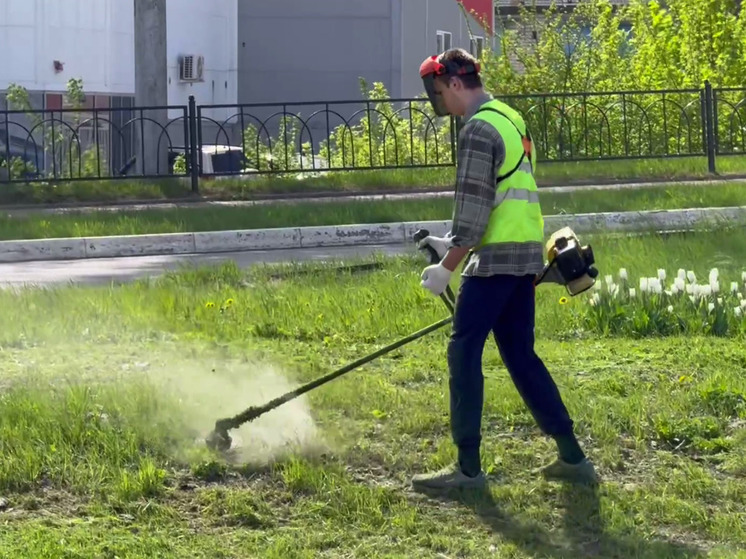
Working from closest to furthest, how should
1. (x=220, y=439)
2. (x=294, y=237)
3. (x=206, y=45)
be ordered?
(x=220, y=439)
(x=294, y=237)
(x=206, y=45)

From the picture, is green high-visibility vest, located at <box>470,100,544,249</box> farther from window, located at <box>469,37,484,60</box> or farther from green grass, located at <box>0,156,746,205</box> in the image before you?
window, located at <box>469,37,484,60</box>

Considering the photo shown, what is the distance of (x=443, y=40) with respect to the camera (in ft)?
127

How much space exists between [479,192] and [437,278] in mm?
339

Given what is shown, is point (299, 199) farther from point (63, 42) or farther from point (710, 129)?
point (63, 42)

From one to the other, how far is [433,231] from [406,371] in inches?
247

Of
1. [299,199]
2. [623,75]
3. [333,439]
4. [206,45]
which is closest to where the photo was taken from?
[333,439]

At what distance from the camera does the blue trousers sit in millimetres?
4852

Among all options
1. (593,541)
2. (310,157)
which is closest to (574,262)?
(593,541)

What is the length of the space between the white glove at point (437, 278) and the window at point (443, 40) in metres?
33.8

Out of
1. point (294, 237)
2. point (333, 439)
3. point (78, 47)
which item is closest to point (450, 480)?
point (333, 439)

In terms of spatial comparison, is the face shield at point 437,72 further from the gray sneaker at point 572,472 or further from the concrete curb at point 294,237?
the concrete curb at point 294,237

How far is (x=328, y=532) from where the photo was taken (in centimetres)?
463

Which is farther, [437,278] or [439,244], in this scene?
[439,244]

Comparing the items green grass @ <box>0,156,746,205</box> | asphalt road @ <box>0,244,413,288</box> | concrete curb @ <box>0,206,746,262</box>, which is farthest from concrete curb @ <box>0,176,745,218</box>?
asphalt road @ <box>0,244,413,288</box>
